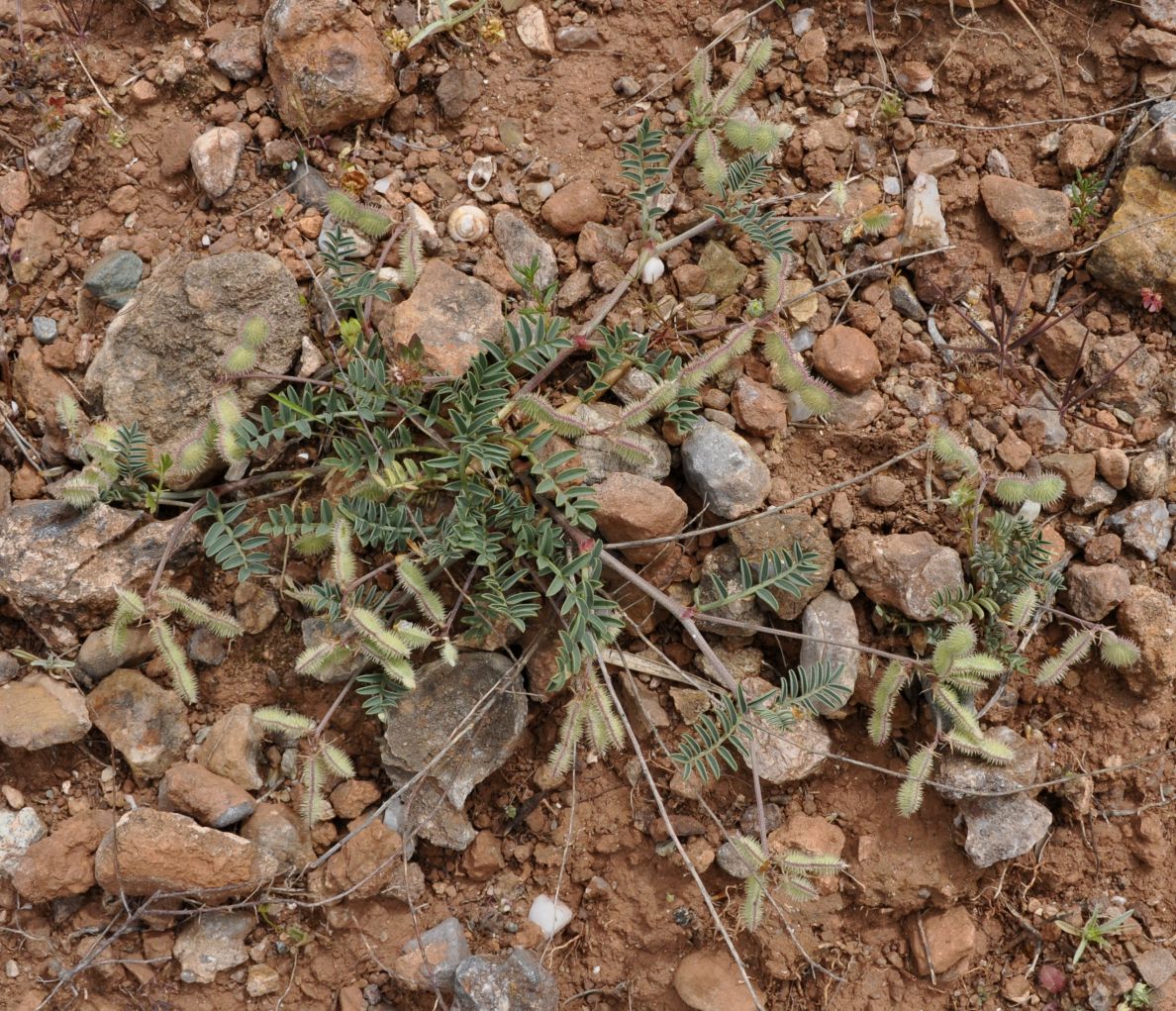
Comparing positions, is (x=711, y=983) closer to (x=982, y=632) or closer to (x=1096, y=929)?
(x=1096, y=929)

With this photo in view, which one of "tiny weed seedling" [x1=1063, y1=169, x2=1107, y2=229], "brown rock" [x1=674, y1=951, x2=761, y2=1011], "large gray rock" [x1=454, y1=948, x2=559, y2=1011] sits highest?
"tiny weed seedling" [x1=1063, y1=169, x2=1107, y2=229]

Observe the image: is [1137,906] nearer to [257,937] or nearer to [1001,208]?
[1001,208]

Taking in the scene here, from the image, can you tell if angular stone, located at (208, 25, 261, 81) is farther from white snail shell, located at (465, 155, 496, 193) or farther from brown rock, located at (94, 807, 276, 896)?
brown rock, located at (94, 807, 276, 896)

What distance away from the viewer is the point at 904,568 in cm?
329

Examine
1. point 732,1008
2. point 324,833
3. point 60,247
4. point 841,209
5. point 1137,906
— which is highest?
point 60,247

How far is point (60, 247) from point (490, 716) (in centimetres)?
226

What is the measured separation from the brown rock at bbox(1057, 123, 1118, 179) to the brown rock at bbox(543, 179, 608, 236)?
167 centimetres

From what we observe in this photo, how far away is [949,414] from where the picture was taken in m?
3.54

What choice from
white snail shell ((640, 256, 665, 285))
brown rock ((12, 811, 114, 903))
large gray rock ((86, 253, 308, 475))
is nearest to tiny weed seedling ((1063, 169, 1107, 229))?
white snail shell ((640, 256, 665, 285))

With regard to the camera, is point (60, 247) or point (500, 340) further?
point (60, 247)

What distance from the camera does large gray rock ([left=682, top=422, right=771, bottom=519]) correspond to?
10.9ft

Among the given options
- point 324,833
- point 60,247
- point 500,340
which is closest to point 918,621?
point 500,340

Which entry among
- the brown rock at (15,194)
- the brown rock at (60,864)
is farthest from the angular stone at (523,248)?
the brown rock at (60,864)

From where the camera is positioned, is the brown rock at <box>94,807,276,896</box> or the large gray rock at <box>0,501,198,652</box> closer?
the brown rock at <box>94,807,276,896</box>
